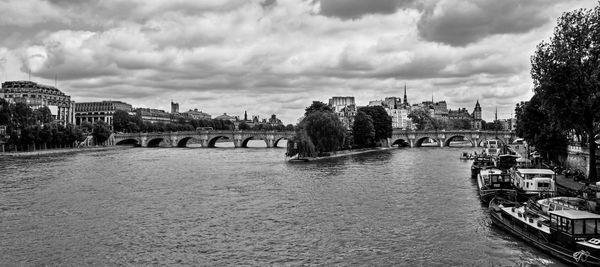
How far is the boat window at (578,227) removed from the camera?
2552 cm

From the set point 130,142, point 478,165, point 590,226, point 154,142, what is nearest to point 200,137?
point 154,142

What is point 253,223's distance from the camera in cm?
3569

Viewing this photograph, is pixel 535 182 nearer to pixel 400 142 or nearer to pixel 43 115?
pixel 400 142

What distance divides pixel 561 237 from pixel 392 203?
17.9 m

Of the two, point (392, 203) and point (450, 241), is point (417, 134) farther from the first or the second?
point (450, 241)

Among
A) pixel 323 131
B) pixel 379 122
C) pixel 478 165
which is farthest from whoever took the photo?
pixel 379 122

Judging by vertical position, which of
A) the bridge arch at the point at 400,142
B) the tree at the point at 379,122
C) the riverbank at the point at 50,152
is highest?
the tree at the point at 379,122

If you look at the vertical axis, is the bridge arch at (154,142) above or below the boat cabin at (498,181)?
above

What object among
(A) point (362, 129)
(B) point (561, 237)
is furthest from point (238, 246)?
(A) point (362, 129)

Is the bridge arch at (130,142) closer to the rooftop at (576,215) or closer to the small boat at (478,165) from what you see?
the small boat at (478,165)

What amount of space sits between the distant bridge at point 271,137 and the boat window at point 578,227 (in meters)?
113

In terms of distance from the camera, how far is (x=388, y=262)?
26703 millimetres

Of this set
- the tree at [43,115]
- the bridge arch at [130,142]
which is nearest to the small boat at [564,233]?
the tree at [43,115]

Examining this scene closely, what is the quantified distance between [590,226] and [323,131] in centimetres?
7046
